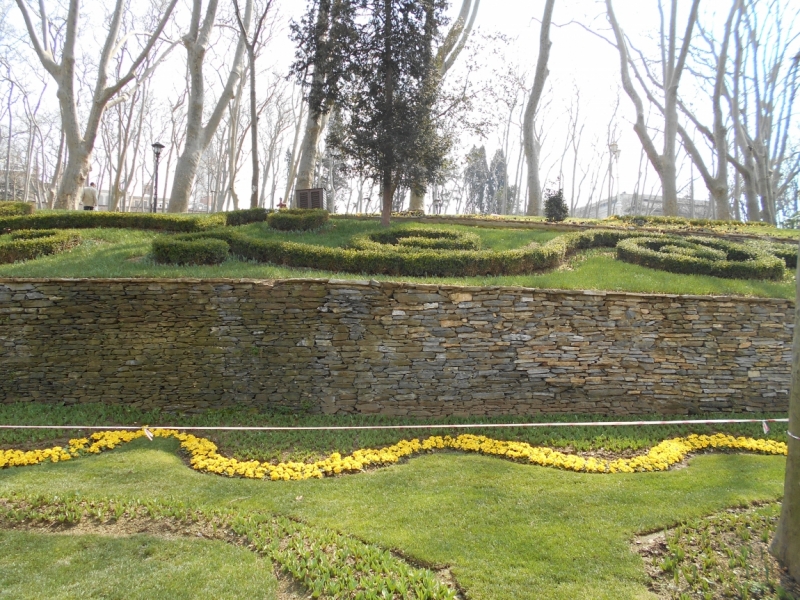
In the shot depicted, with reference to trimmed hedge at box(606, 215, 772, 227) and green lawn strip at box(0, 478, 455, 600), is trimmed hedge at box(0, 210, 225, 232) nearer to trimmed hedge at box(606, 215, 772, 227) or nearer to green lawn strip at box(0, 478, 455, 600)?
green lawn strip at box(0, 478, 455, 600)

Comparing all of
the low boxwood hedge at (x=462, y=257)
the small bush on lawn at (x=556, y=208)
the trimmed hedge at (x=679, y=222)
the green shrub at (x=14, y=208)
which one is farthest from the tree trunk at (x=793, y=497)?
the green shrub at (x=14, y=208)

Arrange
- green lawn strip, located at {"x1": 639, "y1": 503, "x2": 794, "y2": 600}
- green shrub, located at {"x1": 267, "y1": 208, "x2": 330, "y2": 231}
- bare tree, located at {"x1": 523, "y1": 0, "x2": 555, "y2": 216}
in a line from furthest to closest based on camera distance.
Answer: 1. bare tree, located at {"x1": 523, "y1": 0, "x2": 555, "y2": 216}
2. green shrub, located at {"x1": 267, "y1": 208, "x2": 330, "y2": 231}
3. green lawn strip, located at {"x1": 639, "y1": 503, "x2": 794, "y2": 600}

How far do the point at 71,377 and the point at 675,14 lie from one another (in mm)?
20366

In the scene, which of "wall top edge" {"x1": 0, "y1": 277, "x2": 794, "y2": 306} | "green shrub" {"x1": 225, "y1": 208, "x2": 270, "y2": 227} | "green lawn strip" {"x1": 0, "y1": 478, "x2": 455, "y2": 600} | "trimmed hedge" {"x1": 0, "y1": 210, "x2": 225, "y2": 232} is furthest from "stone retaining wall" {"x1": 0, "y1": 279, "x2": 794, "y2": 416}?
"green shrub" {"x1": 225, "y1": 208, "x2": 270, "y2": 227}

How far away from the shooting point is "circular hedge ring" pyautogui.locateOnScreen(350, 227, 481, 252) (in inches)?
373

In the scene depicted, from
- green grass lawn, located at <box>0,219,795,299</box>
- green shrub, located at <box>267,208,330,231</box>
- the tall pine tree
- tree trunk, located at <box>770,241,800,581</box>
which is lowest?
tree trunk, located at <box>770,241,800,581</box>

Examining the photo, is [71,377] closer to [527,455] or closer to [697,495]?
[527,455]

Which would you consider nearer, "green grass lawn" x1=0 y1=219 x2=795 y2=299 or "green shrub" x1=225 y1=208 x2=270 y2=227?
"green grass lawn" x1=0 y1=219 x2=795 y2=299

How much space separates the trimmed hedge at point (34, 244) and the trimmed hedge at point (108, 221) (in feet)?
4.64

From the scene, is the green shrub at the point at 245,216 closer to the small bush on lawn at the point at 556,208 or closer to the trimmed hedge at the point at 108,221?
the trimmed hedge at the point at 108,221

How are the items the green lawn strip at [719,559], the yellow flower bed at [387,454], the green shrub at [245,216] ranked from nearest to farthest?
the green lawn strip at [719,559]
the yellow flower bed at [387,454]
the green shrub at [245,216]

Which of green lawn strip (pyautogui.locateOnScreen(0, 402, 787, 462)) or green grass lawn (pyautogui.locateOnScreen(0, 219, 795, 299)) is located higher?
green grass lawn (pyautogui.locateOnScreen(0, 219, 795, 299))

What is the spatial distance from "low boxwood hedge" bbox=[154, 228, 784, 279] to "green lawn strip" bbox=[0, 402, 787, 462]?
2637mm

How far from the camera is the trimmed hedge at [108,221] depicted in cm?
1148
